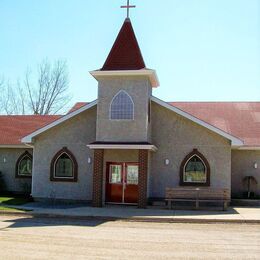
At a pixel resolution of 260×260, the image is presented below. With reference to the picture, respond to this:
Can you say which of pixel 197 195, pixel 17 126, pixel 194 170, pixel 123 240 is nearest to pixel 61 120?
pixel 194 170

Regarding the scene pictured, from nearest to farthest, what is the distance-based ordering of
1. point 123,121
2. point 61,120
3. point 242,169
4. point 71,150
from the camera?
point 123,121 < point 61,120 < point 71,150 < point 242,169

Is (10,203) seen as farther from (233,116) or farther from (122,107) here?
(233,116)

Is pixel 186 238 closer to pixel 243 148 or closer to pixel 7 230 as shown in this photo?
pixel 7 230

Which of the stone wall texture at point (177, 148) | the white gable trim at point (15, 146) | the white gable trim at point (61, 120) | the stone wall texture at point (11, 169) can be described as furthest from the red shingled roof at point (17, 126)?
the stone wall texture at point (177, 148)

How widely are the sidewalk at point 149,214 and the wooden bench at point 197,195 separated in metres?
0.60

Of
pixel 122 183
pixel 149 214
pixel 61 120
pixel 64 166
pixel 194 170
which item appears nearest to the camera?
pixel 149 214

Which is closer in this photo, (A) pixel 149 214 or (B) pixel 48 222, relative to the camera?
(B) pixel 48 222

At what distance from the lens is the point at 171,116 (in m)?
23.0

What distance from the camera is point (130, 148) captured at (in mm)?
21094

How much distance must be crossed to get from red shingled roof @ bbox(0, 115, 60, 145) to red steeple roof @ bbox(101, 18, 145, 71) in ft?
28.4

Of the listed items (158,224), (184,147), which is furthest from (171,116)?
(158,224)

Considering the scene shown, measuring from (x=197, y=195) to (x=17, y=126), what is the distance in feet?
48.5

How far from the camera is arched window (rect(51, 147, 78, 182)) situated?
922 inches

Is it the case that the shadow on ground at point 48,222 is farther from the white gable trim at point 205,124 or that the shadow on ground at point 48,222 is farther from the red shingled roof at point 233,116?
the red shingled roof at point 233,116
